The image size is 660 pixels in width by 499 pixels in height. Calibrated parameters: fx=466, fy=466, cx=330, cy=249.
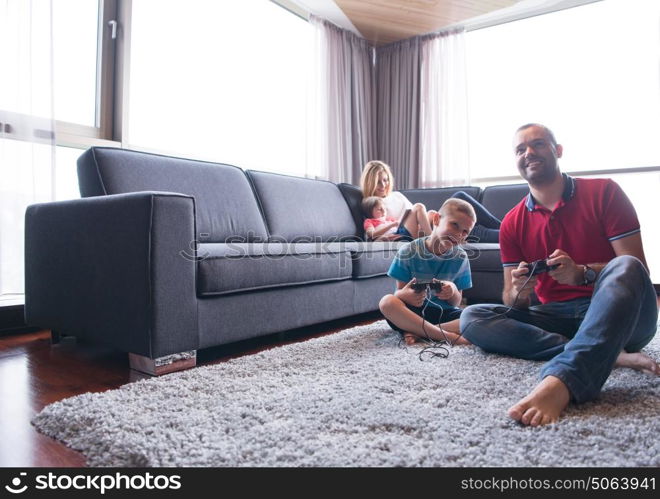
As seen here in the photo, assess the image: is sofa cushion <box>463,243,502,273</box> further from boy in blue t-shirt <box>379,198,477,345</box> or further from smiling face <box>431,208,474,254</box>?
smiling face <box>431,208,474,254</box>

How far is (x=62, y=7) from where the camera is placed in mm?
2521

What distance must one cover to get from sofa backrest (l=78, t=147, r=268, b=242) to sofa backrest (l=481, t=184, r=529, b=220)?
5.70 feet

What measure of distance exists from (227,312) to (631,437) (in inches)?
48.4

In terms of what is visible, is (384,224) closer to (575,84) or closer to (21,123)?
(21,123)

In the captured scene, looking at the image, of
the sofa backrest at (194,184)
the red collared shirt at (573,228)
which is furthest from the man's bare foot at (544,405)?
the sofa backrest at (194,184)

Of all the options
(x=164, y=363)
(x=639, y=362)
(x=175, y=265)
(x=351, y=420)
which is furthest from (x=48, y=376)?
(x=639, y=362)

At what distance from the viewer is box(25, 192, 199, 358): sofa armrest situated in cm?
143

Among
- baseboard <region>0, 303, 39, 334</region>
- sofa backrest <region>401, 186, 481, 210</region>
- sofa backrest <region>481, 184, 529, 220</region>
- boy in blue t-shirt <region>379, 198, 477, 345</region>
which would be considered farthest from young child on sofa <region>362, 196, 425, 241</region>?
baseboard <region>0, 303, 39, 334</region>

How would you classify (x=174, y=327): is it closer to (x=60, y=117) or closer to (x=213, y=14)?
(x=60, y=117)

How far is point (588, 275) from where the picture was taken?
126 centimetres

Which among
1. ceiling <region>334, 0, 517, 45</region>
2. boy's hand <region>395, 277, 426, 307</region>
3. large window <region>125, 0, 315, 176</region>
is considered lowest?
boy's hand <region>395, 277, 426, 307</region>

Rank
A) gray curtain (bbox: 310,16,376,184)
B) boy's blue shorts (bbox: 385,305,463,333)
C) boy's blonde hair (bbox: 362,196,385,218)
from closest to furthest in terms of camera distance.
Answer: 1. boy's blue shorts (bbox: 385,305,463,333)
2. boy's blonde hair (bbox: 362,196,385,218)
3. gray curtain (bbox: 310,16,376,184)

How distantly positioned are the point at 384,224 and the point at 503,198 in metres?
0.94

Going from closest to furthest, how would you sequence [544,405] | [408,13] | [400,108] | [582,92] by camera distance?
[544,405] → [582,92] → [408,13] → [400,108]
